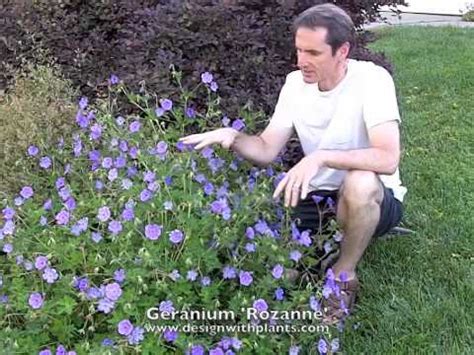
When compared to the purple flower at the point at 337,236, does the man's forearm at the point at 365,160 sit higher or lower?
higher

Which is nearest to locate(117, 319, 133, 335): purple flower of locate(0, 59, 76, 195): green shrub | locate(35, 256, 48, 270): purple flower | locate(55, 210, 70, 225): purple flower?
locate(35, 256, 48, 270): purple flower

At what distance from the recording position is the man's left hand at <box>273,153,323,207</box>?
262cm

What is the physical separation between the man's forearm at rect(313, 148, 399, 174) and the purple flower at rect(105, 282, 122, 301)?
97 cm

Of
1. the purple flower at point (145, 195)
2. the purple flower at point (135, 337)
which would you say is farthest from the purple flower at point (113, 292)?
the purple flower at point (145, 195)

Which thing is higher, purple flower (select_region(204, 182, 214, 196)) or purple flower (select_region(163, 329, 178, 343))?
purple flower (select_region(204, 182, 214, 196))

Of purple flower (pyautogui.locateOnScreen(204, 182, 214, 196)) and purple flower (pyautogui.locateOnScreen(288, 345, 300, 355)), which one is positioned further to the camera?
purple flower (pyautogui.locateOnScreen(204, 182, 214, 196))

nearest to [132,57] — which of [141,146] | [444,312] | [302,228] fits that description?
[141,146]

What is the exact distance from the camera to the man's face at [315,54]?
9.53 ft

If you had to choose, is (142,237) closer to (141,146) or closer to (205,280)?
(205,280)

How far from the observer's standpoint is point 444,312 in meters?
2.97

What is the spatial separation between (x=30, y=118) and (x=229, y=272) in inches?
59.7

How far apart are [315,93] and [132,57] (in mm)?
1101

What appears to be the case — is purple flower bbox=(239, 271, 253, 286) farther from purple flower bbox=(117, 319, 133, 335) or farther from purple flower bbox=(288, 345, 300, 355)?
purple flower bbox=(117, 319, 133, 335)

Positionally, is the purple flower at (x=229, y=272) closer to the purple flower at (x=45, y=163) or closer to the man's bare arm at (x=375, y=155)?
the man's bare arm at (x=375, y=155)
